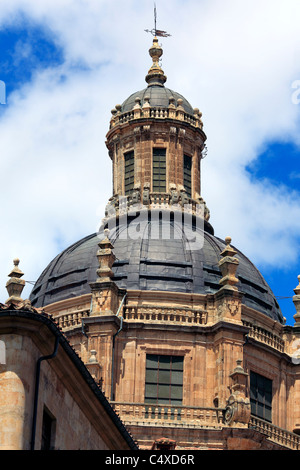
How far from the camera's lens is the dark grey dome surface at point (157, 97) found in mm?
79750

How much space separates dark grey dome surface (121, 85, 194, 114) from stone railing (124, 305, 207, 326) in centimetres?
1689

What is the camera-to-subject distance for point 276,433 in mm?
66125

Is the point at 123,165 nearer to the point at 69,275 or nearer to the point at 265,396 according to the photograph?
the point at 69,275

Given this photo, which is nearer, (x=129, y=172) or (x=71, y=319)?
(x=71, y=319)

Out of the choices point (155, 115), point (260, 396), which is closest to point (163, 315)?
point (260, 396)

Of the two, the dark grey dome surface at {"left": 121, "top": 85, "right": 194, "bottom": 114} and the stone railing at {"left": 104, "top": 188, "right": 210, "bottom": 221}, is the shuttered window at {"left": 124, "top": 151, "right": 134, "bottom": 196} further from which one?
the dark grey dome surface at {"left": 121, "top": 85, "right": 194, "bottom": 114}

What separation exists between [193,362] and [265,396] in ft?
16.5

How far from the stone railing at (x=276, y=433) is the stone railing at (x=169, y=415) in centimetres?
211

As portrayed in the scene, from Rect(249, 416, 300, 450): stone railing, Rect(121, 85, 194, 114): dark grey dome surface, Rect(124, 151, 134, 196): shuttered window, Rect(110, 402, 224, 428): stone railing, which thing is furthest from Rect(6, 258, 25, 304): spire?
Rect(121, 85, 194, 114): dark grey dome surface

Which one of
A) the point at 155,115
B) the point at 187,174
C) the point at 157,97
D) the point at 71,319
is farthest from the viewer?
the point at 157,97

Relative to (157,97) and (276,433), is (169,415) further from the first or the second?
(157,97)

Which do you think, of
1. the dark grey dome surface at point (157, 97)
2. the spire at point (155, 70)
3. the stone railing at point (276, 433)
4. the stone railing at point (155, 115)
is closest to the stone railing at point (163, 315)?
the stone railing at point (276, 433)

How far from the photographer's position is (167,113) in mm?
78625

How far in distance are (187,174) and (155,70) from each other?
31.3ft
